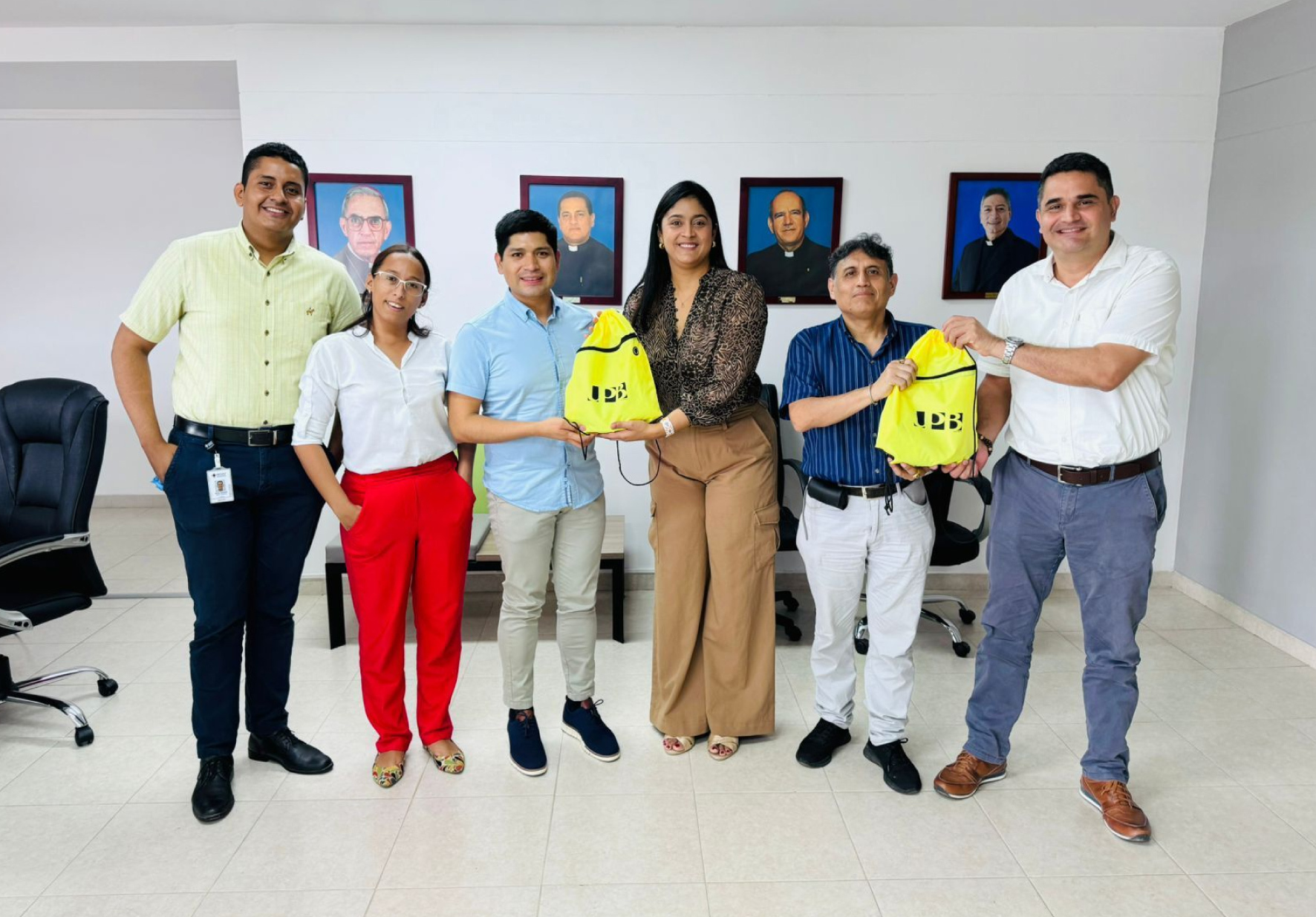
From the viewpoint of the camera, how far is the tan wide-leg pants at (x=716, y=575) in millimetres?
2768

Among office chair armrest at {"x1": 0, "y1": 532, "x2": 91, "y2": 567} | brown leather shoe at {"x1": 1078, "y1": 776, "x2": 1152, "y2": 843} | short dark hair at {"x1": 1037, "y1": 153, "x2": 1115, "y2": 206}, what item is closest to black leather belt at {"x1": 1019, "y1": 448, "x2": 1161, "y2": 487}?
short dark hair at {"x1": 1037, "y1": 153, "x2": 1115, "y2": 206}

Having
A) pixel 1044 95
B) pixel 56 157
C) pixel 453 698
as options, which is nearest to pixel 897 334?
pixel 453 698

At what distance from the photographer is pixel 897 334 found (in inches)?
105

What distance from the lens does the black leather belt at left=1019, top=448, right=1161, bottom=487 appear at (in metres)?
2.48

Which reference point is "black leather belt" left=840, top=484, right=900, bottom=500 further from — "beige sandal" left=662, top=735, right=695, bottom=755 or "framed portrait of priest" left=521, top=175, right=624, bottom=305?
"framed portrait of priest" left=521, top=175, right=624, bottom=305

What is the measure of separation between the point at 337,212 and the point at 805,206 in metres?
2.32

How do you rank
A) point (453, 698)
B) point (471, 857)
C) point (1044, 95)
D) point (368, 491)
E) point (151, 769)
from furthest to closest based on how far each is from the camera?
point (1044, 95) < point (453, 698) < point (151, 769) < point (368, 491) < point (471, 857)

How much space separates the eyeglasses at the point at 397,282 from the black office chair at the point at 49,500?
4.60ft

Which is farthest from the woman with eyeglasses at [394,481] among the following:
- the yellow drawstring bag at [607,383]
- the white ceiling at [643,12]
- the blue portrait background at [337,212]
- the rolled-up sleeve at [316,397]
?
the white ceiling at [643,12]

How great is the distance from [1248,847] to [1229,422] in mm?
2454

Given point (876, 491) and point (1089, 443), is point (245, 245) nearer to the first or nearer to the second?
point (876, 491)

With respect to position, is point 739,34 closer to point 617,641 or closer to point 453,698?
point 617,641

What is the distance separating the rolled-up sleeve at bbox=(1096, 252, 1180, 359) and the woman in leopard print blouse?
0.98 m

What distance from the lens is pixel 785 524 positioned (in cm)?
414
